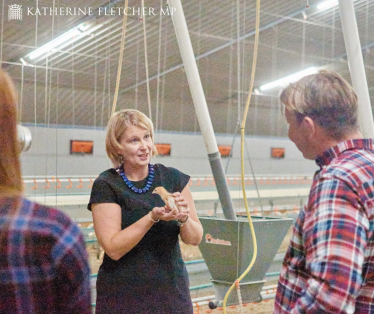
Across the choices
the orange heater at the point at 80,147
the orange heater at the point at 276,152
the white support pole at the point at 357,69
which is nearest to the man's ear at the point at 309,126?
the white support pole at the point at 357,69

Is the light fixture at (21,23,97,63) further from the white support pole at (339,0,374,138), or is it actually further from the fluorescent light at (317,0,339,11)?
the fluorescent light at (317,0,339,11)

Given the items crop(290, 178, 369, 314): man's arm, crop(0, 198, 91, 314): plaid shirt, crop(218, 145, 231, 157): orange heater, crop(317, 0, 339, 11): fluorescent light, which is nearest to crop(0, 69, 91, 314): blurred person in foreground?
crop(0, 198, 91, 314): plaid shirt

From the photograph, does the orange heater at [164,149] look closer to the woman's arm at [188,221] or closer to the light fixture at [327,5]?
the light fixture at [327,5]

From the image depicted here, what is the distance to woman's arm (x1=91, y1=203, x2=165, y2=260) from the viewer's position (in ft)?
4.17

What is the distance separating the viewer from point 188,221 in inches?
53.5

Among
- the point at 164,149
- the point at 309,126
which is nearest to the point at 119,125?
the point at 309,126

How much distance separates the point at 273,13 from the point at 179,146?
1.46 meters

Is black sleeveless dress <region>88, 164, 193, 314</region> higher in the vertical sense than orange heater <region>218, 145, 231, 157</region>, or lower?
lower

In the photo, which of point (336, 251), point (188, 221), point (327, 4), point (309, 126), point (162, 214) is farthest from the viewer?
point (327, 4)

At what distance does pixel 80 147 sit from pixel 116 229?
2.09 meters

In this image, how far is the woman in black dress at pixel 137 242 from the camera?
1.30 meters

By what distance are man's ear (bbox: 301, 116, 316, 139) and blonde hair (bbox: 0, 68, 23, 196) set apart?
0.53m

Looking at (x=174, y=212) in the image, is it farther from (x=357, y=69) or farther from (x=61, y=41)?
(x=61, y=41)

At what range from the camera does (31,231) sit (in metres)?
0.57
